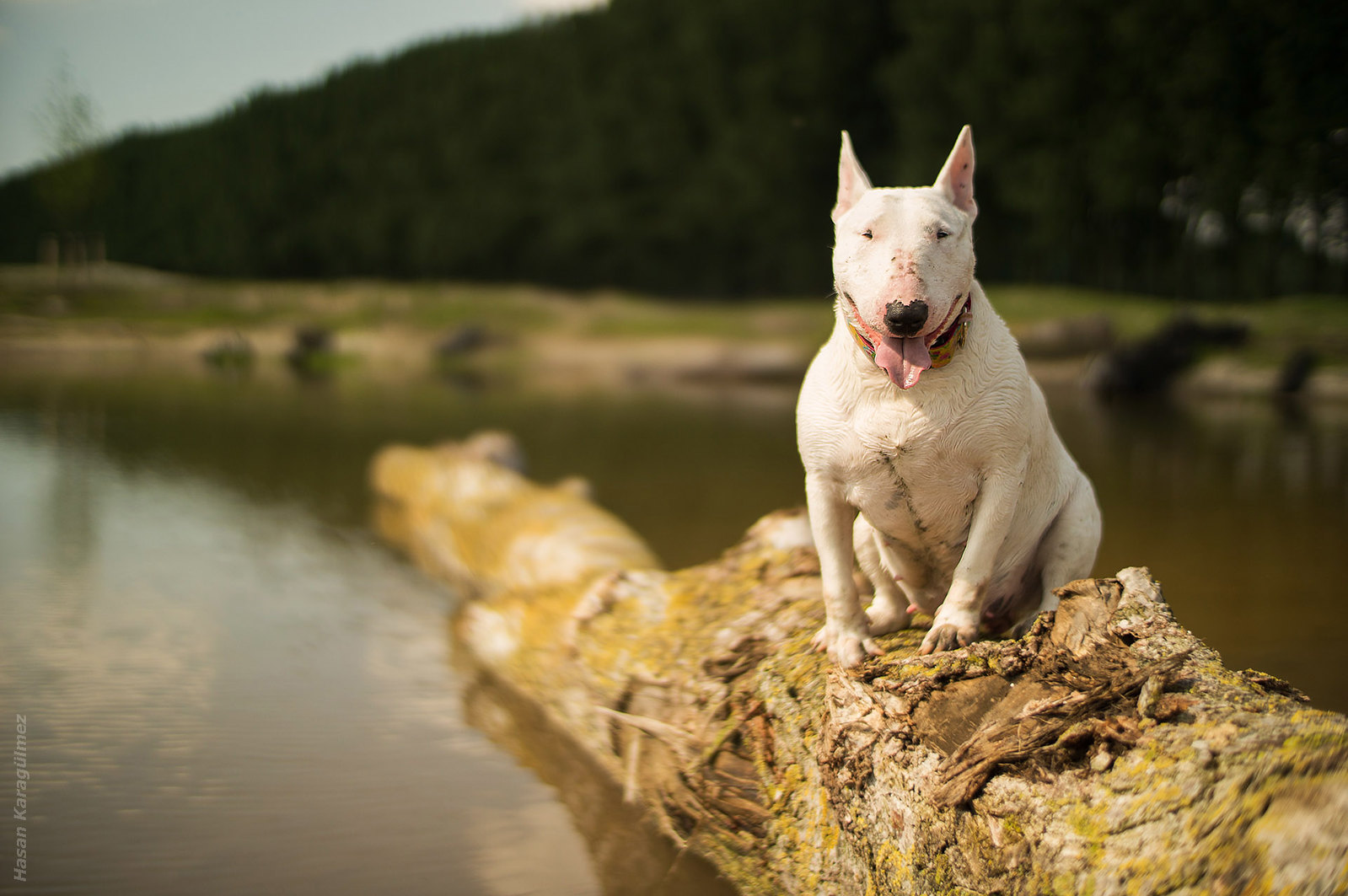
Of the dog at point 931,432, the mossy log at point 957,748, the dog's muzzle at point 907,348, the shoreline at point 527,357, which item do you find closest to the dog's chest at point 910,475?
the dog at point 931,432

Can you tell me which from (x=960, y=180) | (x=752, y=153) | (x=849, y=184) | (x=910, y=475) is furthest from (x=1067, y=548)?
(x=752, y=153)

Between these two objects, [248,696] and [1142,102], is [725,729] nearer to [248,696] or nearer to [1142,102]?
[248,696]

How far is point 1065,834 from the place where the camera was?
2408 mm

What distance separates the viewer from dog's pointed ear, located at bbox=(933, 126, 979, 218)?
2868 millimetres

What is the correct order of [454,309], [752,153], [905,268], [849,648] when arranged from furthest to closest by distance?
[454,309]
[752,153]
[849,648]
[905,268]

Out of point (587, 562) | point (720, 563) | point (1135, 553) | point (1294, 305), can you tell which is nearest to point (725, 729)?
point (720, 563)

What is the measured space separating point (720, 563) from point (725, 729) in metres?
1.33

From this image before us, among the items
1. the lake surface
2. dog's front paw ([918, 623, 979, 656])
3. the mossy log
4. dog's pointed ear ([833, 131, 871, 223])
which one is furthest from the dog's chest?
the lake surface

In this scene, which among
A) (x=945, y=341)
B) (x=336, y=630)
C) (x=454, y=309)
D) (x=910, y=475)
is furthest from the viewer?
(x=454, y=309)

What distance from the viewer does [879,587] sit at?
3.51 m

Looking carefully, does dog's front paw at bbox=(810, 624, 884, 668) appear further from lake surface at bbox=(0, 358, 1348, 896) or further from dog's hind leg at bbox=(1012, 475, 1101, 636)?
lake surface at bbox=(0, 358, 1348, 896)

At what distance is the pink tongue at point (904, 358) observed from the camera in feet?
9.00

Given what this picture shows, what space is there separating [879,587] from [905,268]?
1.31m

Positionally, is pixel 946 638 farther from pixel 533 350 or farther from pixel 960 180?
pixel 533 350
